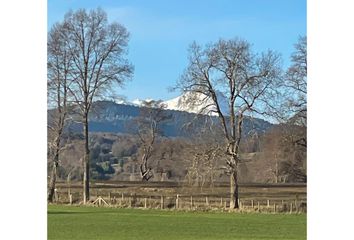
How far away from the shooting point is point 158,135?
8688mm

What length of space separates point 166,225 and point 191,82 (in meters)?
2.74

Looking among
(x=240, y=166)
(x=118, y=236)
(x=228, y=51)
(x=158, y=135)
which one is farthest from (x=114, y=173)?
(x=118, y=236)

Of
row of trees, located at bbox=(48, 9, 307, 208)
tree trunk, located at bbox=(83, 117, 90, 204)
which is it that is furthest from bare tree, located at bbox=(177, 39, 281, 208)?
tree trunk, located at bbox=(83, 117, 90, 204)

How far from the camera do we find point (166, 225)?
6801 mm

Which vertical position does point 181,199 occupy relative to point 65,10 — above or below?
below

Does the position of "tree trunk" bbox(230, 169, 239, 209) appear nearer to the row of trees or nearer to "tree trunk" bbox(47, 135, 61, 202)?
the row of trees

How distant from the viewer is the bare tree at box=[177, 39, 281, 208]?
28.7 feet

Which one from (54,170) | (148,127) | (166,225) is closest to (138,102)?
(148,127)

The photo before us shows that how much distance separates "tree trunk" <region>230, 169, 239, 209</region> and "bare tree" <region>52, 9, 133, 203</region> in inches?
88.2
